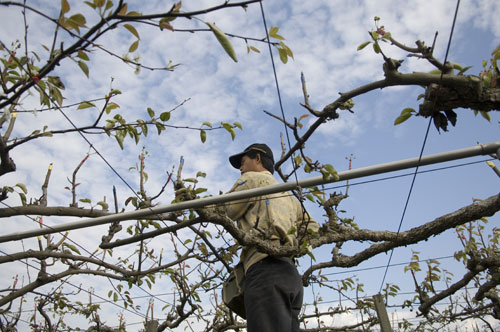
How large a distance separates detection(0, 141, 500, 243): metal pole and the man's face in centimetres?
69

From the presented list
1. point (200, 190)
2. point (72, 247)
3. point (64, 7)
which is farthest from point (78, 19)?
point (72, 247)

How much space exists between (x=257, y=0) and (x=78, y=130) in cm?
119

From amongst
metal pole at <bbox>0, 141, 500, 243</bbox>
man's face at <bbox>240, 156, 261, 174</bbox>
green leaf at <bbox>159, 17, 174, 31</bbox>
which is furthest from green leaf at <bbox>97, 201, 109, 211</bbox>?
green leaf at <bbox>159, 17, 174, 31</bbox>

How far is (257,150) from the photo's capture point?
273 cm

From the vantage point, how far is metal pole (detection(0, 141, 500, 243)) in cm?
183

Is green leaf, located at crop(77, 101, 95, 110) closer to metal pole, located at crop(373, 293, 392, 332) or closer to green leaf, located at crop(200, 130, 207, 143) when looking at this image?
green leaf, located at crop(200, 130, 207, 143)

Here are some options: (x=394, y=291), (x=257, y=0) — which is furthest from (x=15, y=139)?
(x=394, y=291)

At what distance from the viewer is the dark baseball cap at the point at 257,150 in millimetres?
2727

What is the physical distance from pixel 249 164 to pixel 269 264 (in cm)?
85

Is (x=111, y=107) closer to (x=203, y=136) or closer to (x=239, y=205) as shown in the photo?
(x=203, y=136)

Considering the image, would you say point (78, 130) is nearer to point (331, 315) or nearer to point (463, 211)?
point (463, 211)

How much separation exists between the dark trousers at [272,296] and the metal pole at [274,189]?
425 mm

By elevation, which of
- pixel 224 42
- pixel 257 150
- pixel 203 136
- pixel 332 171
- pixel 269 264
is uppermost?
pixel 257 150

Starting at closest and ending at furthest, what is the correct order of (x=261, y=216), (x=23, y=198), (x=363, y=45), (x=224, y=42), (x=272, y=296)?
(x=224, y=42), (x=363, y=45), (x=272, y=296), (x=23, y=198), (x=261, y=216)
